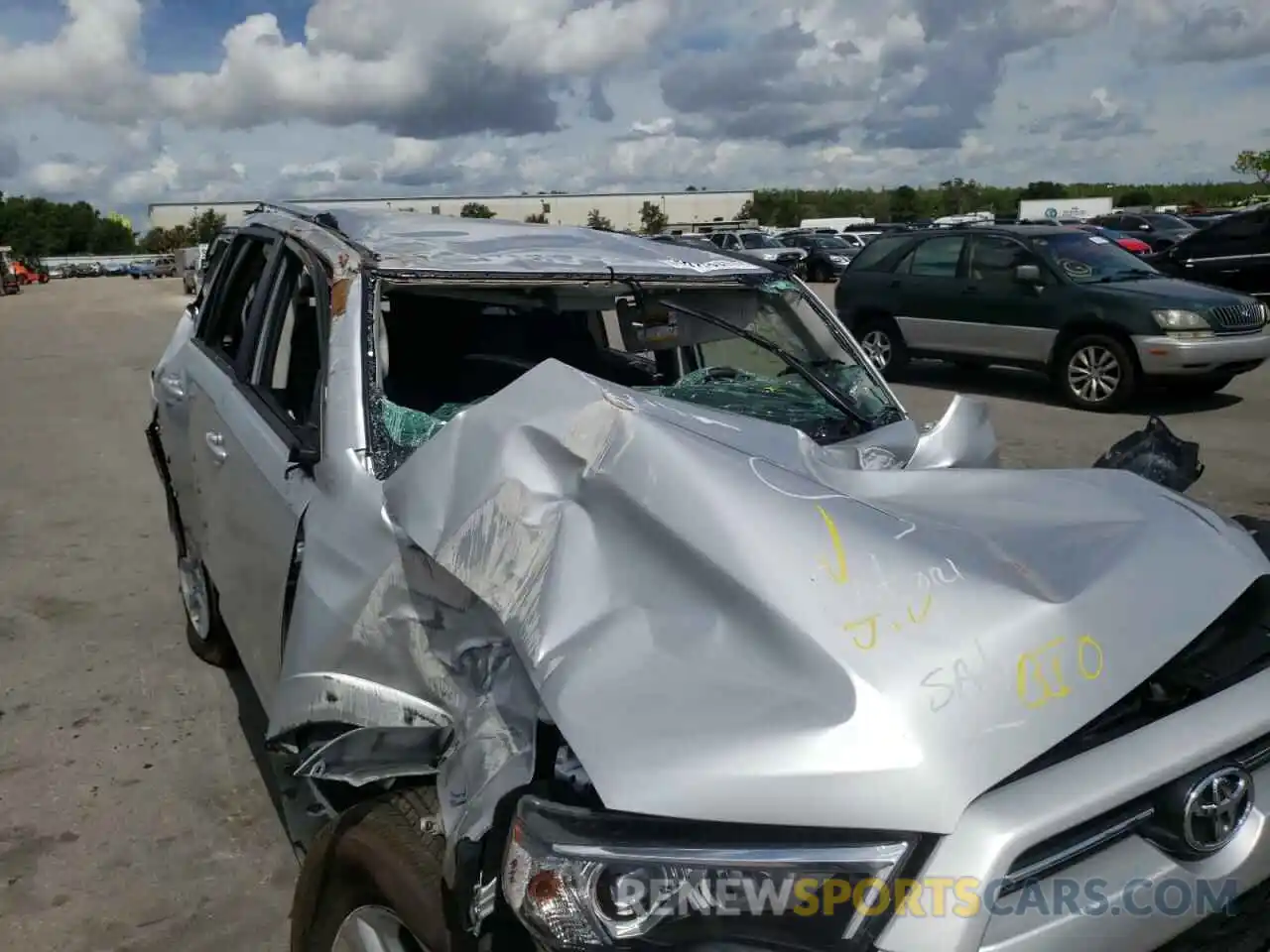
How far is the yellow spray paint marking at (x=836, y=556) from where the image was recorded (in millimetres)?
1777

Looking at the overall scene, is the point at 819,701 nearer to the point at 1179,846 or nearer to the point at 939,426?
the point at 1179,846

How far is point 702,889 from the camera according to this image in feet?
5.02

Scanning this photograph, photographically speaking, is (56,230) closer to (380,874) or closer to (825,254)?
(825,254)

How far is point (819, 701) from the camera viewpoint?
1605 mm

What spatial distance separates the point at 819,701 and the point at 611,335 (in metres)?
2.49

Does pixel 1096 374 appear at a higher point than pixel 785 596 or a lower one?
lower

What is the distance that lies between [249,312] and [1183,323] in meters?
9.19

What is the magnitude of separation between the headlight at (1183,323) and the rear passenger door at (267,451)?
29.5ft

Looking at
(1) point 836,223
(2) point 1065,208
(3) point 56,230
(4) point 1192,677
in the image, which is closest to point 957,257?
(4) point 1192,677

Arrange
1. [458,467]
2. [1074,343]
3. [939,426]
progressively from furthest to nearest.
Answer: [1074,343] < [939,426] < [458,467]

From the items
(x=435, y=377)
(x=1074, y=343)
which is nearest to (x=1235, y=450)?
(x=1074, y=343)

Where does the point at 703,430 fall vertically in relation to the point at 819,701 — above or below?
above

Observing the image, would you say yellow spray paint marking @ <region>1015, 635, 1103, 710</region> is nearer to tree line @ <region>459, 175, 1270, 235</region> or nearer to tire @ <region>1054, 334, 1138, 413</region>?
tire @ <region>1054, 334, 1138, 413</region>

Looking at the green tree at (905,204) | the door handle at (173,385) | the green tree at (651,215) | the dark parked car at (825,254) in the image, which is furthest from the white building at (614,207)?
the door handle at (173,385)
